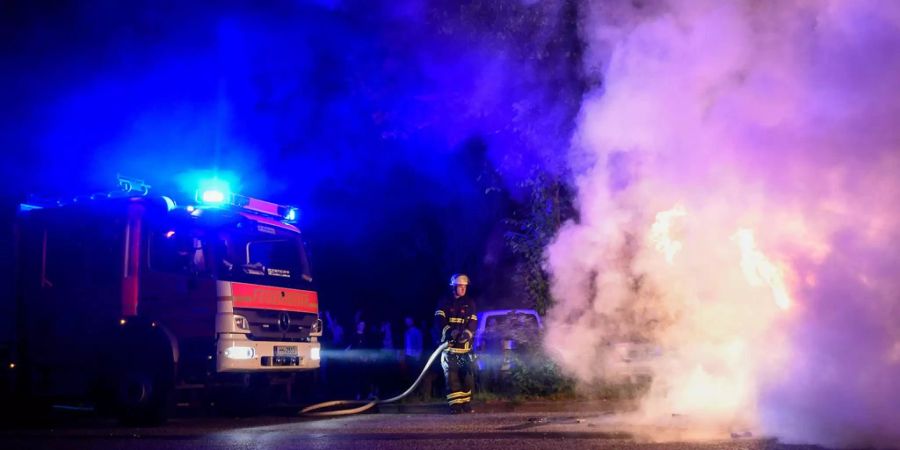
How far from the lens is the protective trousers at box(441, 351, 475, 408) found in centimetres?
1188

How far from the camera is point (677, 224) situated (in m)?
9.80

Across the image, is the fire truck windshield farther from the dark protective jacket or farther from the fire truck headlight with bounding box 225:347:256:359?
the dark protective jacket

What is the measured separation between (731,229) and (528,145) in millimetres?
5573

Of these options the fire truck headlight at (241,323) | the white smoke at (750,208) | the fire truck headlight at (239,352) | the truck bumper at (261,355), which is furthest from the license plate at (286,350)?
the white smoke at (750,208)

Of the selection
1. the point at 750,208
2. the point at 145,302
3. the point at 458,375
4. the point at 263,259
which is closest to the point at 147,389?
the point at 145,302

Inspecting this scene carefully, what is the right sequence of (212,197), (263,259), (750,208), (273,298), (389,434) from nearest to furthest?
(750,208), (389,434), (212,197), (273,298), (263,259)

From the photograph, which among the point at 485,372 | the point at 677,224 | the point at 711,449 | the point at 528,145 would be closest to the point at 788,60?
the point at 677,224

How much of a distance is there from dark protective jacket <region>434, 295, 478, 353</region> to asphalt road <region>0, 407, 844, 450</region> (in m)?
0.94

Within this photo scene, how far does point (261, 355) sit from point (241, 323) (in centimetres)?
56

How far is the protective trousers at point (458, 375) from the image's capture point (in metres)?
11.9

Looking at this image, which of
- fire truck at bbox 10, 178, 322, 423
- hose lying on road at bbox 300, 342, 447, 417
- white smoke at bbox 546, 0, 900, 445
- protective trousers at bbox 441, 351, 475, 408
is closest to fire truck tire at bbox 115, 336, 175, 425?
fire truck at bbox 10, 178, 322, 423

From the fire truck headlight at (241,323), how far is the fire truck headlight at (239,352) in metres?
0.26

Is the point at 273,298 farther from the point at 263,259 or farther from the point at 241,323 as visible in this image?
the point at 241,323

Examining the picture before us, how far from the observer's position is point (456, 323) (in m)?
12.1
